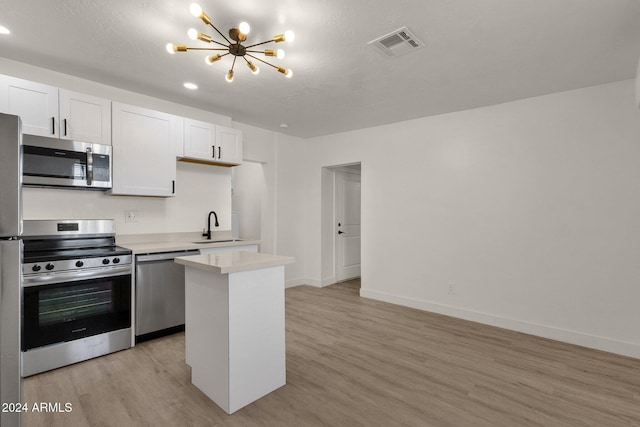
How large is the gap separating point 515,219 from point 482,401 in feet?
7.15

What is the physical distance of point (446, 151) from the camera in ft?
13.1

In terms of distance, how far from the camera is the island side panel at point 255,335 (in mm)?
1933

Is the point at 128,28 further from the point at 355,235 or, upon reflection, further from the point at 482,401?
the point at 355,235

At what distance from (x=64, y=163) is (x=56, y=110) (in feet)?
1.53

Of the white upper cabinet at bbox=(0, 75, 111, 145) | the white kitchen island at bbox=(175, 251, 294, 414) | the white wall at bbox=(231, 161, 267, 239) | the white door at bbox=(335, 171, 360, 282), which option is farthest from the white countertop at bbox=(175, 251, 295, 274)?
the white door at bbox=(335, 171, 360, 282)

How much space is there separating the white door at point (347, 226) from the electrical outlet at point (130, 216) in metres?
3.25

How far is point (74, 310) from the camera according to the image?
2.59 metres

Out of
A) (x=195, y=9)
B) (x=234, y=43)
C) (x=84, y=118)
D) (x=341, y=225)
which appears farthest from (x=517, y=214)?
(x=84, y=118)

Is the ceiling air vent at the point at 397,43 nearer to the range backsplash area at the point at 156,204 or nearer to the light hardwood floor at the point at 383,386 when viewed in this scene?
the light hardwood floor at the point at 383,386

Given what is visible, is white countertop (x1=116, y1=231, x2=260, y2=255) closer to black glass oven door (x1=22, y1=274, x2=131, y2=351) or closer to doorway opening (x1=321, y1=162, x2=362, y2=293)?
black glass oven door (x1=22, y1=274, x2=131, y2=351)

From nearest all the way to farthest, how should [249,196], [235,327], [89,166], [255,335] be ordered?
[235,327], [255,335], [89,166], [249,196]

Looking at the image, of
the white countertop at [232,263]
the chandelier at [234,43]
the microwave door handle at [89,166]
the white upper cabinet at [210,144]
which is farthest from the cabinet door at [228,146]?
the white countertop at [232,263]

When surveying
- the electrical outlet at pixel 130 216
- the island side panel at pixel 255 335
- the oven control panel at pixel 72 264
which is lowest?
the island side panel at pixel 255 335

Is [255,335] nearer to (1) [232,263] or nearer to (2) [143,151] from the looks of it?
(1) [232,263]
